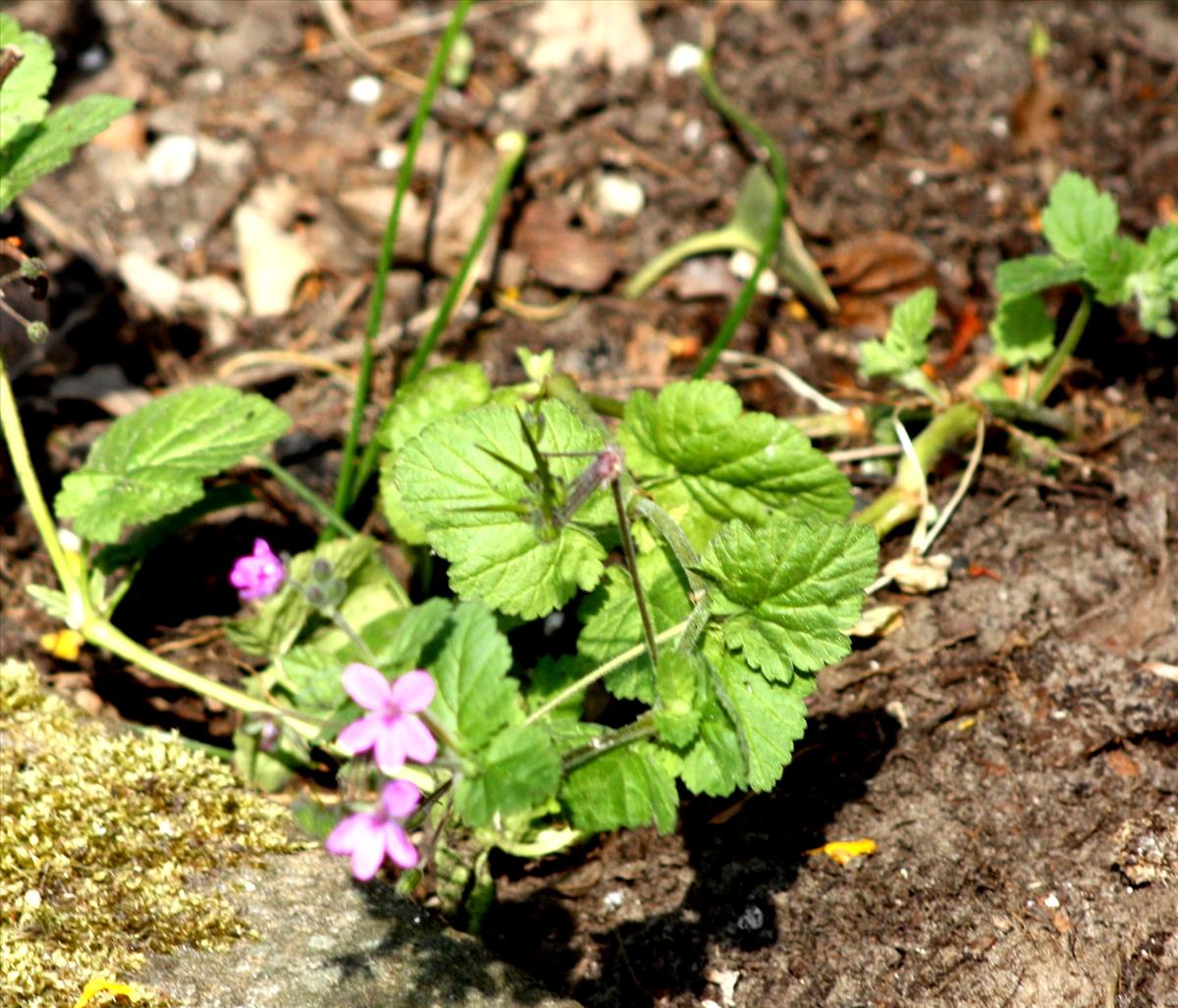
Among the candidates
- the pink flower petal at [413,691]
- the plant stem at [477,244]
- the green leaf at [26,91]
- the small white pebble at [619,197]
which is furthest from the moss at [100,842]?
the small white pebble at [619,197]

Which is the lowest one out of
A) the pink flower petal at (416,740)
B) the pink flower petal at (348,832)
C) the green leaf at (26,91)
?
the pink flower petal at (348,832)

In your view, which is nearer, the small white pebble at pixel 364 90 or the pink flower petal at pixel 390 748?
the pink flower petal at pixel 390 748

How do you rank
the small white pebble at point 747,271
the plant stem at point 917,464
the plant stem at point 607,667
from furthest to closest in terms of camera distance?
the small white pebble at point 747,271 < the plant stem at point 917,464 < the plant stem at point 607,667

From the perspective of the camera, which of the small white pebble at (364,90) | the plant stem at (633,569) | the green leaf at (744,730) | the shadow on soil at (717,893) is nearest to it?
the plant stem at (633,569)

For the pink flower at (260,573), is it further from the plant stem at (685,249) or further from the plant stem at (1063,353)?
the plant stem at (1063,353)

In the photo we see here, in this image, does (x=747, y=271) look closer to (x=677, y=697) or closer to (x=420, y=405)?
(x=420, y=405)

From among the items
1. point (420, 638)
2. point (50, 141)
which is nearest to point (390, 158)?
point (50, 141)

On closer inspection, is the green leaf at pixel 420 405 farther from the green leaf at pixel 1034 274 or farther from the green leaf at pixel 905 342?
the green leaf at pixel 1034 274

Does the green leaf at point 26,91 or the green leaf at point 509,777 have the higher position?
the green leaf at point 26,91

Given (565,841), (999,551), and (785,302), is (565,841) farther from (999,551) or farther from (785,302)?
(785,302)
